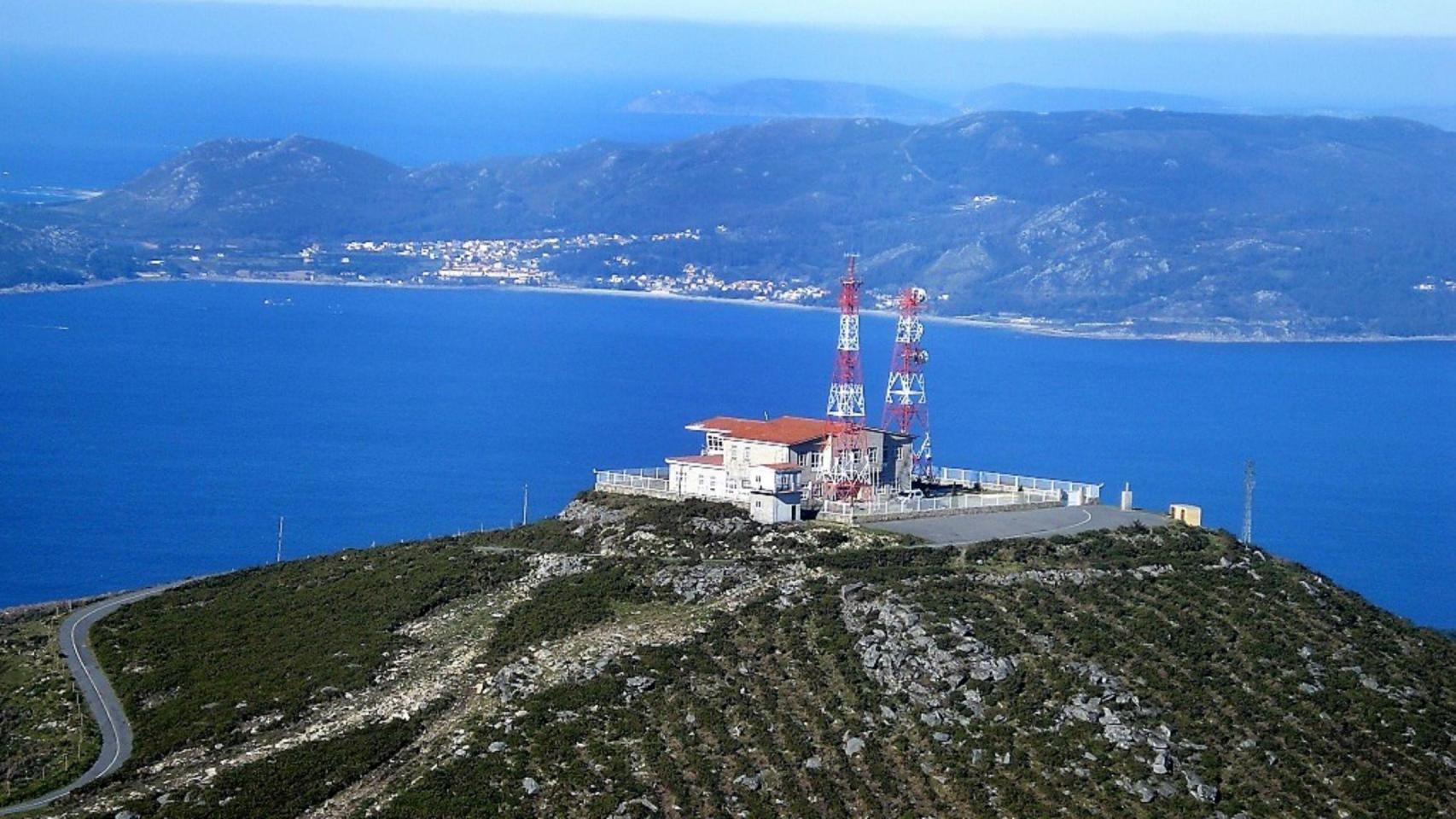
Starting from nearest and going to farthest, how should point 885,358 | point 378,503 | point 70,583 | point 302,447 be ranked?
point 70,583, point 378,503, point 302,447, point 885,358

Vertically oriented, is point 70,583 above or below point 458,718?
below

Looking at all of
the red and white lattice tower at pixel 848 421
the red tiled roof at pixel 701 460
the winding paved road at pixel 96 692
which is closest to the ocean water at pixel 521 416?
the winding paved road at pixel 96 692

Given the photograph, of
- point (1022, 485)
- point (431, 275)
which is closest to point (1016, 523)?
point (1022, 485)

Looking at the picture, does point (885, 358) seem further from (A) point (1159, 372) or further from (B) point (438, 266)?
(B) point (438, 266)

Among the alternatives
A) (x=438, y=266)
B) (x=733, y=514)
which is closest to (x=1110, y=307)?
(x=438, y=266)

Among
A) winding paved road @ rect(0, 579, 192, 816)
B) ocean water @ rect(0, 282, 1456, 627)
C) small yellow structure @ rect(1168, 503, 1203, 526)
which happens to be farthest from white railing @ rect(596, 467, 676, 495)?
ocean water @ rect(0, 282, 1456, 627)

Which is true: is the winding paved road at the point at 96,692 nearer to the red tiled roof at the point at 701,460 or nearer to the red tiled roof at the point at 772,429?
the red tiled roof at the point at 701,460
